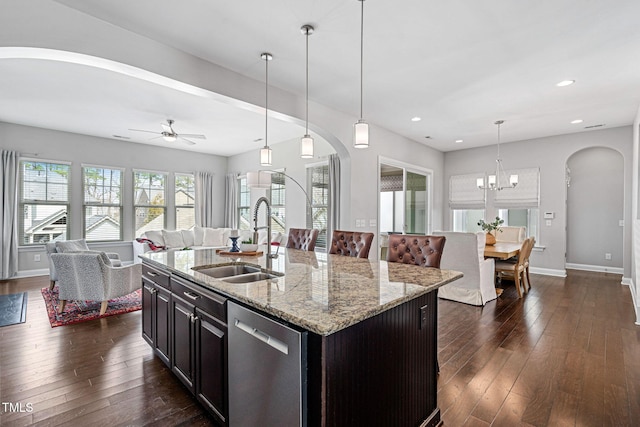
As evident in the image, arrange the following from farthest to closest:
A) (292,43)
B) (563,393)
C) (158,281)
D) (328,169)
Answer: (328,169), (292,43), (158,281), (563,393)

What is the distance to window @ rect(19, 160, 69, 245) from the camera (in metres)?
5.87

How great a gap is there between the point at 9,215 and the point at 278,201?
499 centimetres

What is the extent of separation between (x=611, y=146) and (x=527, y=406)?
19.4ft

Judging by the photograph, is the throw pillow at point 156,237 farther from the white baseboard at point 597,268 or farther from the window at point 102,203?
the white baseboard at point 597,268

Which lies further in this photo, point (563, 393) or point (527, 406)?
point (563, 393)

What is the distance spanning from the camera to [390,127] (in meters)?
5.53

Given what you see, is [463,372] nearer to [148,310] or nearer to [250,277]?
[250,277]

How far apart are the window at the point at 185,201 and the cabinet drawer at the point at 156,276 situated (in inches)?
223

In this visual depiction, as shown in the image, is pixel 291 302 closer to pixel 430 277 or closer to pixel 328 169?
pixel 430 277

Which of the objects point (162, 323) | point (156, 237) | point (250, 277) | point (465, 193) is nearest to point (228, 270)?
point (250, 277)

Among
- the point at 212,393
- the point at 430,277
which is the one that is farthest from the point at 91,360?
the point at 430,277

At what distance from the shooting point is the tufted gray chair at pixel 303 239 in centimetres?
344

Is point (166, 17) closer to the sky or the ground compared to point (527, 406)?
closer to the sky

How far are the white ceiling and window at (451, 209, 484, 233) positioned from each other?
226 centimetres
